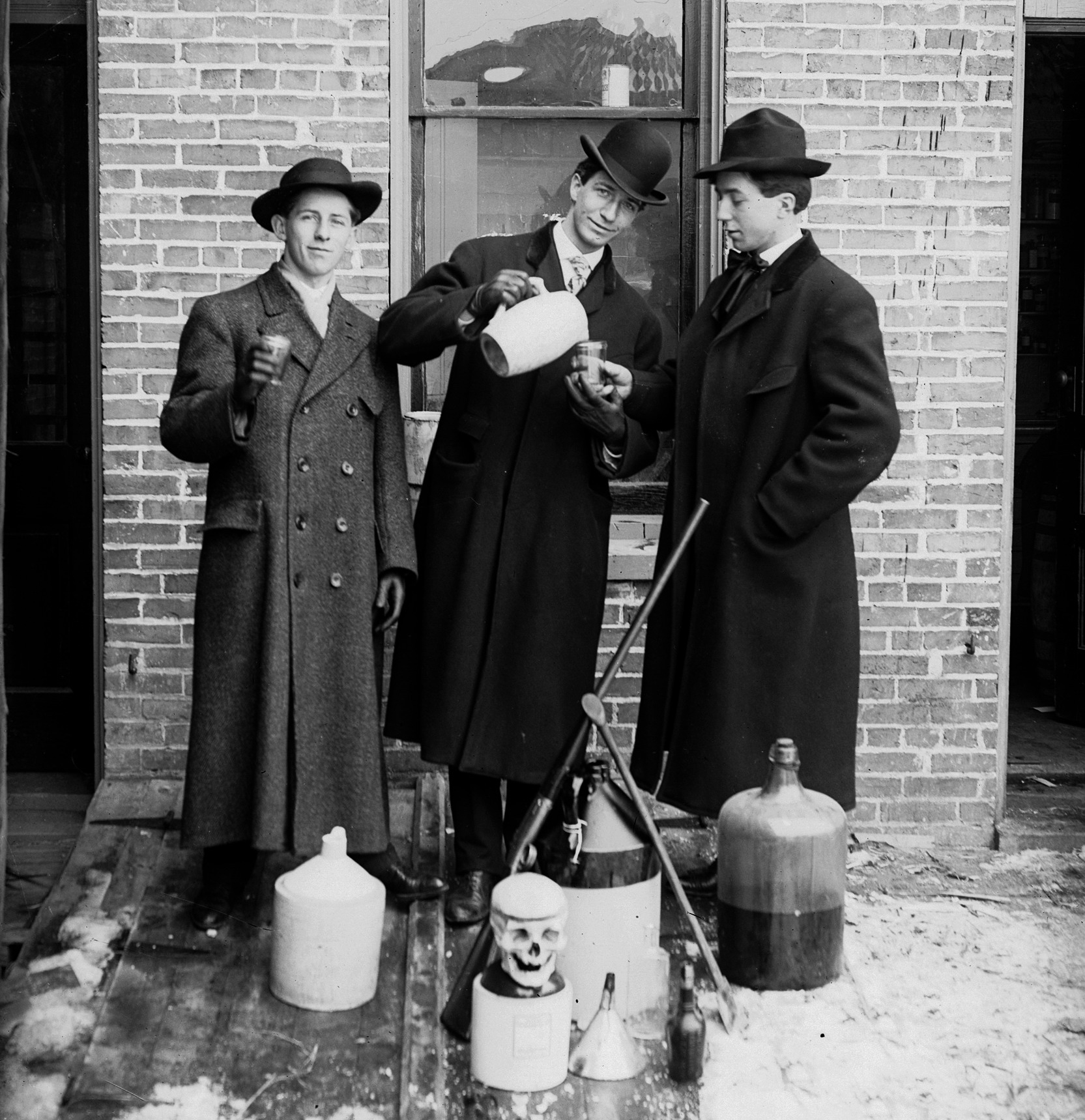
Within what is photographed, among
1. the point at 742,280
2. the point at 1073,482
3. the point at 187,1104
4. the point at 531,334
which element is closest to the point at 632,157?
the point at 742,280

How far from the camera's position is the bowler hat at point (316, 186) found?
12.5 ft

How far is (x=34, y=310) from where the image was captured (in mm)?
5484

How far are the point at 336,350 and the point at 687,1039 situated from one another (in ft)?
6.38

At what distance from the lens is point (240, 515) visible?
3.89 m

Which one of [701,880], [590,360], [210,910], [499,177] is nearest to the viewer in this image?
[590,360]

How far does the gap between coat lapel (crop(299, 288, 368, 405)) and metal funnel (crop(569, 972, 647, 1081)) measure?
167 cm

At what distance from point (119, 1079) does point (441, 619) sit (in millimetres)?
1435

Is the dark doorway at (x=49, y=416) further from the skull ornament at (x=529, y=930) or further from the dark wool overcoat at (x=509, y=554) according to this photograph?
the skull ornament at (x=529, y=930)

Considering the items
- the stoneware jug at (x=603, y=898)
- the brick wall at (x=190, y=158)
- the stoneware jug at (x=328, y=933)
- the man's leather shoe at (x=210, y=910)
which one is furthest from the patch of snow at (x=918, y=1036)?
the brick wall at (x=190, y=158)

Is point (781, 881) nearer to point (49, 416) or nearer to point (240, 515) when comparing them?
point (240, 515)

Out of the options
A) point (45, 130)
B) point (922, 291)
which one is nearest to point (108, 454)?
point (45, 130)

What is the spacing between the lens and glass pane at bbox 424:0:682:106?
514 centimetres

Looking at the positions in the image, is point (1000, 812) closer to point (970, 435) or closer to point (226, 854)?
point (970, 435)

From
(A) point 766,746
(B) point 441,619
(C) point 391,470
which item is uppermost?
(C) point 391,470
